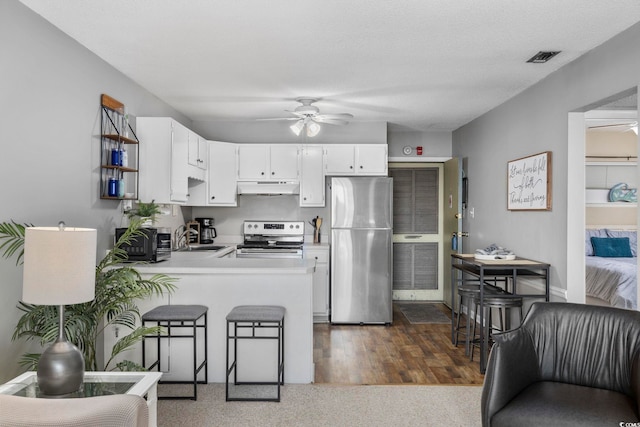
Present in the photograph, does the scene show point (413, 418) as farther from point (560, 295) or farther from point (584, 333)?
point (560, 295)

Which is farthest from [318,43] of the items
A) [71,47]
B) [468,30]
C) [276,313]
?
[276,313]

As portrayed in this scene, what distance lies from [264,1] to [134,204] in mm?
2416

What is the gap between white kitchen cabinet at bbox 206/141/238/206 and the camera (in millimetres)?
5484

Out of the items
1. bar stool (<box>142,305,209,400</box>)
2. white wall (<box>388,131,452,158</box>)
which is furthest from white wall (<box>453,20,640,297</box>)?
bar stool (<box>142,305,209,400</box>)

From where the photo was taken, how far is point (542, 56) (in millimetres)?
3309

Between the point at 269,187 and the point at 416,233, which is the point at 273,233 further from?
the point at 416,233

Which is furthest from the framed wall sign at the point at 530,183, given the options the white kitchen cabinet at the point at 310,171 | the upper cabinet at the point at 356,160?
the white kitchen cabinet at the point at 310,171

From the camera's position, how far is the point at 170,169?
4109 mm

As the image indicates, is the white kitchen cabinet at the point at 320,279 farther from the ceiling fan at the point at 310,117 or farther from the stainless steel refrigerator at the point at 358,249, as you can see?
the ceiling fan at the point at 310,117

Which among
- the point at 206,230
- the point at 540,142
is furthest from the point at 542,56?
the point at 206,230

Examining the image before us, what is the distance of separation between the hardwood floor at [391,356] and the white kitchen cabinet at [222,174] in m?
1.96

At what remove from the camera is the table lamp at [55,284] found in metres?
1.81

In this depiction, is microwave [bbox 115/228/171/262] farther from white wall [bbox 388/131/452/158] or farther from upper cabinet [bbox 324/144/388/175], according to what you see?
white wall [bbox 388/131/452/158]

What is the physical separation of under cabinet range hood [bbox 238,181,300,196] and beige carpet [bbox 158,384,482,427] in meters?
2.81
